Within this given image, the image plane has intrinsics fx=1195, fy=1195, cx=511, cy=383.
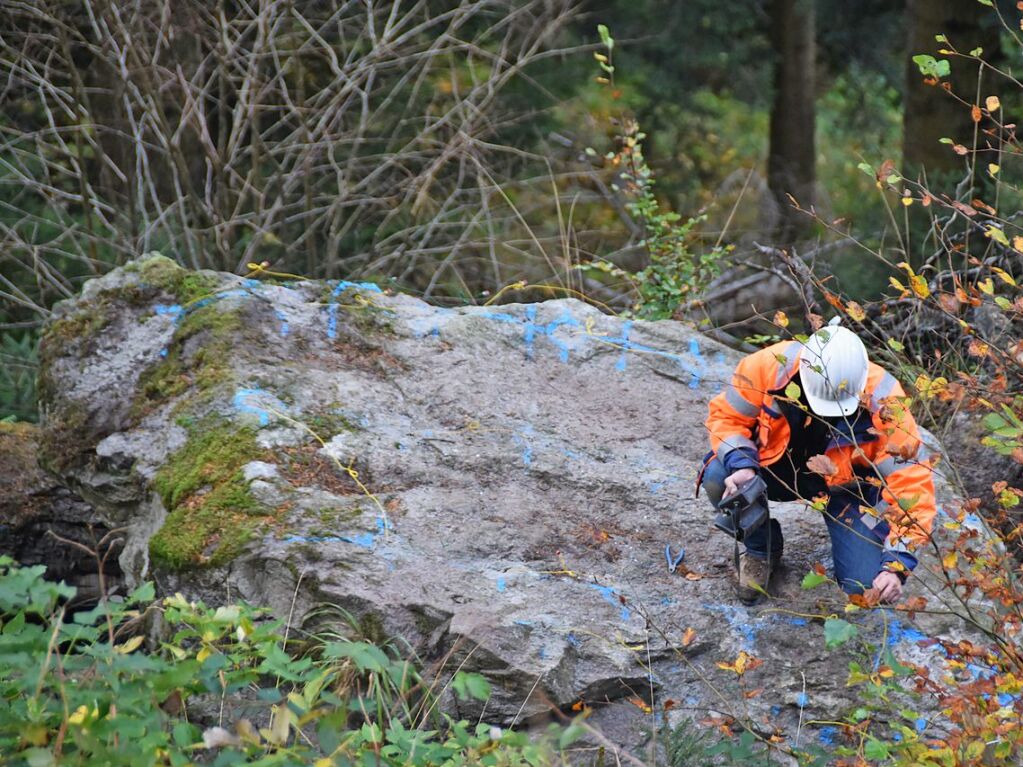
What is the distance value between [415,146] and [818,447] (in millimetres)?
5298

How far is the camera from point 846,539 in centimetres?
439

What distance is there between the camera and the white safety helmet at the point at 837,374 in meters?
4.10

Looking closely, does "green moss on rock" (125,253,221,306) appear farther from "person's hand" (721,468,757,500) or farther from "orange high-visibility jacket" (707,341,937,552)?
"person's hand" (721,468,757,500)

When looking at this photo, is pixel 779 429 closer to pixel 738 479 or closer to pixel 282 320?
pixel 738 479

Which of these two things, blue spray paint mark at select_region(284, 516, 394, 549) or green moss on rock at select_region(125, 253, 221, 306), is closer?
blue spray paint mark at select_region(284, 516, 394, 549)

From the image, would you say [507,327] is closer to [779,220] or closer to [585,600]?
[585,600]

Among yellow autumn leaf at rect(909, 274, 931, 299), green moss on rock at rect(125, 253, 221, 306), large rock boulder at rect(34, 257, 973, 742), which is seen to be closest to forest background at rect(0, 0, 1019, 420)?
large rock boulder at rect(34, 257, 973, 742)

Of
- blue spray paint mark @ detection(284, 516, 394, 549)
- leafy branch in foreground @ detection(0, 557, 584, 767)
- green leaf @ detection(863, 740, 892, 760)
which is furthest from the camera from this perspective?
blue spray paint mark @ detection(284, 516, 394, 549)

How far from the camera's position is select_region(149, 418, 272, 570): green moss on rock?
4230mm

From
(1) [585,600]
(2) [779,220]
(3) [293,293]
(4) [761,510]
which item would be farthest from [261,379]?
(2) [779,220]

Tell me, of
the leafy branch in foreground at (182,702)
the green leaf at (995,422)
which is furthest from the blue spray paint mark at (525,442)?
the green leaf at (995,422)

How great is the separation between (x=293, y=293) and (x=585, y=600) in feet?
7.12

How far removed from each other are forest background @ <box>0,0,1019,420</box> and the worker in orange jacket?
6.99 ft

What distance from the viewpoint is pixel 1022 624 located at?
11.8 ft
